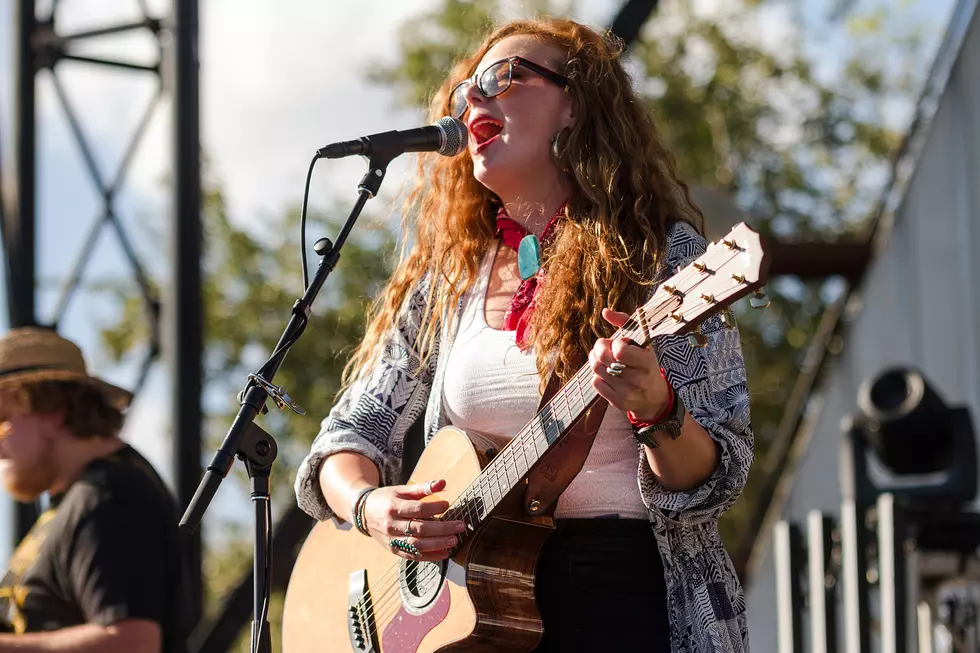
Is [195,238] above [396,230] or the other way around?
above

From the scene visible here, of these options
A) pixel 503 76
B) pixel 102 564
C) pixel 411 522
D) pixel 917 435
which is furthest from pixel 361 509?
pixel 917 435

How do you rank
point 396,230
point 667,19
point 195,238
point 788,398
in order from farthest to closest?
1. point 667,19
2. point 788,398
3. point 195,238
4. point 396,230

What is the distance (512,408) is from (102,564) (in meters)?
1.44

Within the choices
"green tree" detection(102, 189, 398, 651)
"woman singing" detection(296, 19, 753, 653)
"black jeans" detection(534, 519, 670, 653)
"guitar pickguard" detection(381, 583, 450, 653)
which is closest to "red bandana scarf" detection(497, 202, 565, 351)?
"woman singing" detection(296, 19, 753, 653)

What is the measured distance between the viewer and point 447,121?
264 cm

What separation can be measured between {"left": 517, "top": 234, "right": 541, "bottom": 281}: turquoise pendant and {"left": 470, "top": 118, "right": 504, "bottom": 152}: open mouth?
8.7 inches

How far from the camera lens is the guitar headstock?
77.2 inches

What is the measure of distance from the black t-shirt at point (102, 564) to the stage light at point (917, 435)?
2.53 metres

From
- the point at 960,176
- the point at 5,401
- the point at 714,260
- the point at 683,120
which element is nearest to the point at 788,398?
the point at 683,120

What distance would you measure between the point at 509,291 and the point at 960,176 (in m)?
4.57

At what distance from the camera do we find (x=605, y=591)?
2277 millimetres

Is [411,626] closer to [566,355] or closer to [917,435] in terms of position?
[566,355]

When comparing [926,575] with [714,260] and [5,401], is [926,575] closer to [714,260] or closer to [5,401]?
[714,260]

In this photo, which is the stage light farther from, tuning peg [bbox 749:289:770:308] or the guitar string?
tuning peg [bbox 749:289:770:308]
